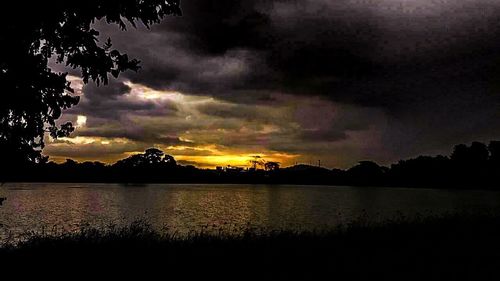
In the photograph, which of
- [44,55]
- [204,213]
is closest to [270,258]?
[44,55]

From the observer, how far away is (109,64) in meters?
11.1

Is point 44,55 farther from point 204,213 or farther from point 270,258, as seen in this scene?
point 204,213

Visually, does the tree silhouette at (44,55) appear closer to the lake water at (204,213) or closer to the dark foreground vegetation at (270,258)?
the dark foreground vegetation at (270,258)

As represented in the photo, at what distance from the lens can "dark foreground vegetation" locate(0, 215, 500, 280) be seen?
1165cm

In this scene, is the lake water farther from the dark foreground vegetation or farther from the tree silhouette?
the tree silhouette

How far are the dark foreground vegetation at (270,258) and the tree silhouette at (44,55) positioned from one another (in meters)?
4.10

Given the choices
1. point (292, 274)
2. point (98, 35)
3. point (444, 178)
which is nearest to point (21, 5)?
point (98, 35)

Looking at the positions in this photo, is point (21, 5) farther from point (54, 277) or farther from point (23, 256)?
point (23, 256)

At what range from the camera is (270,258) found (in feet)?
45.5

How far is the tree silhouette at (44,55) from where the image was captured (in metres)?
9.88

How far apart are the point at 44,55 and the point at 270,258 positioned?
8746 millimetres

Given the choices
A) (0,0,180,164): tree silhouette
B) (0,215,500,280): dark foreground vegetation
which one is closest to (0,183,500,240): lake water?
(0,215,500,280): dark foreground vegetation

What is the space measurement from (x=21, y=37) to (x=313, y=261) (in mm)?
9912

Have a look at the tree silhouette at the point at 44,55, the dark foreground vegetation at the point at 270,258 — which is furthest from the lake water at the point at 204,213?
the tree silhouette at the point at 44,55
